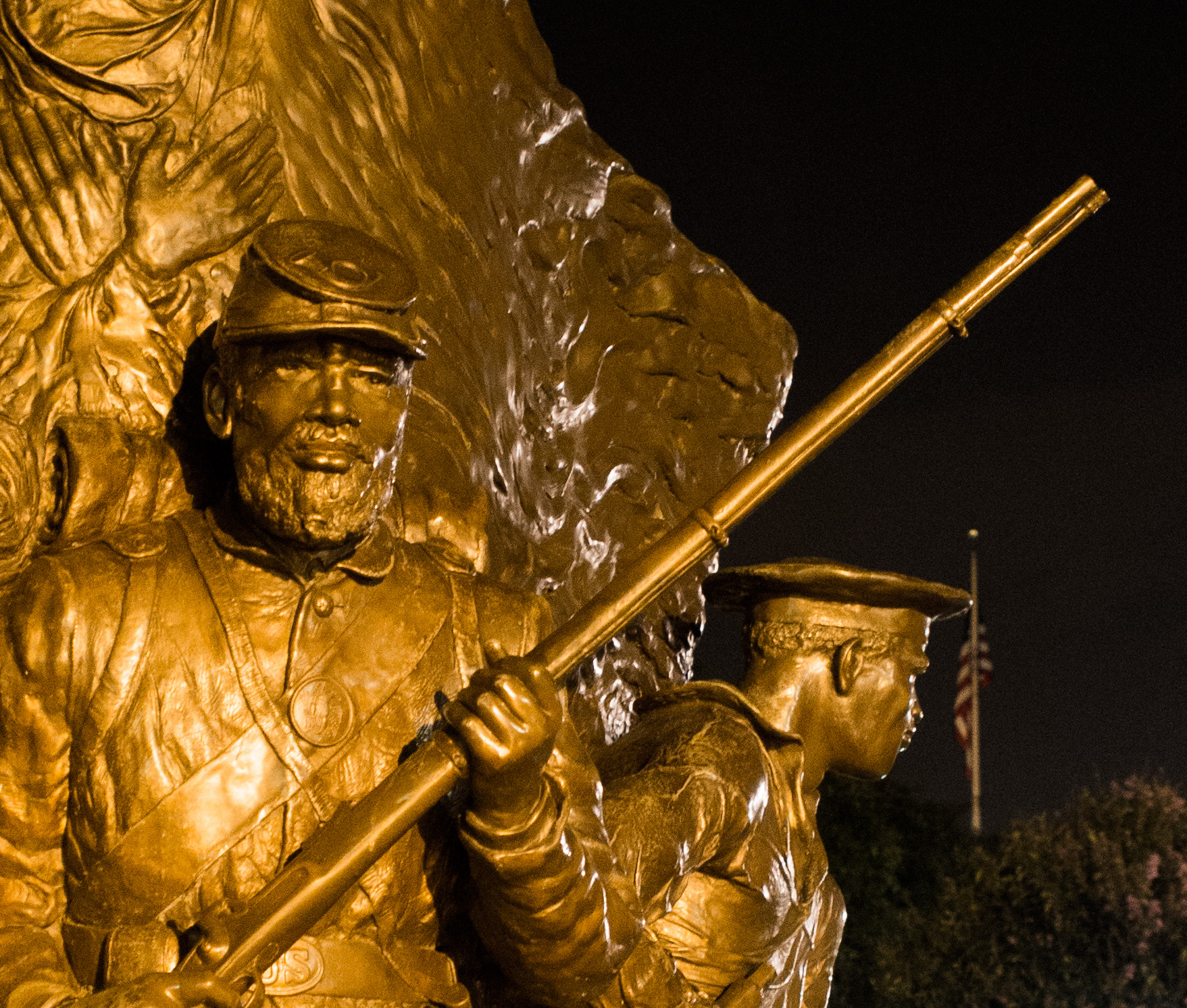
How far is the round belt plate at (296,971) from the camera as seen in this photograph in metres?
2.87

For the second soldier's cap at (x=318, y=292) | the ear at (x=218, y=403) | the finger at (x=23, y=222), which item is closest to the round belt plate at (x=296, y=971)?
the ear at (x=218, y=403)

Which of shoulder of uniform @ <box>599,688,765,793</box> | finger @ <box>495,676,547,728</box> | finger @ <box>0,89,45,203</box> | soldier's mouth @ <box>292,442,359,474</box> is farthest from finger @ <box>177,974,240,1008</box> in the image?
finger @ <box>0,89,45,203</box>

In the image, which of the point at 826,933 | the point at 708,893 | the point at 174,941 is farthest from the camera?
the point at 826,933

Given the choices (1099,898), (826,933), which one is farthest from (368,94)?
(1099,898)

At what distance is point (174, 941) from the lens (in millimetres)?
2846

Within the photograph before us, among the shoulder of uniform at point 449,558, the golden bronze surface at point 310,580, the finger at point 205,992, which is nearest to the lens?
the finger at point 205,992

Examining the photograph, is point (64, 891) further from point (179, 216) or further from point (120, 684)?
point (179, 216)

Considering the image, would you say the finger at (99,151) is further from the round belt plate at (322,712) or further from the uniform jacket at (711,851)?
the uniform jacket at (711,851)

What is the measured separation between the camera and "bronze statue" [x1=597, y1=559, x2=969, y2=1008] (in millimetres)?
3447

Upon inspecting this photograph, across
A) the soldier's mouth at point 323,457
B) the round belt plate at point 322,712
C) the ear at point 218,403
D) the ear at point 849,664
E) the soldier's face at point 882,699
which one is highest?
the ear at point 218,403

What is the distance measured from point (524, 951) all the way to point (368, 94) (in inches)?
68.0

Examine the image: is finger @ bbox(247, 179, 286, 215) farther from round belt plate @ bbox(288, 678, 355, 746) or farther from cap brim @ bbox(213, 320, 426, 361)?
round belt plate @ bbox(288, 678, 355, 746)

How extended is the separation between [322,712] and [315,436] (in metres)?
0.42

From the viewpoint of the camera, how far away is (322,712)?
9.98 feet
